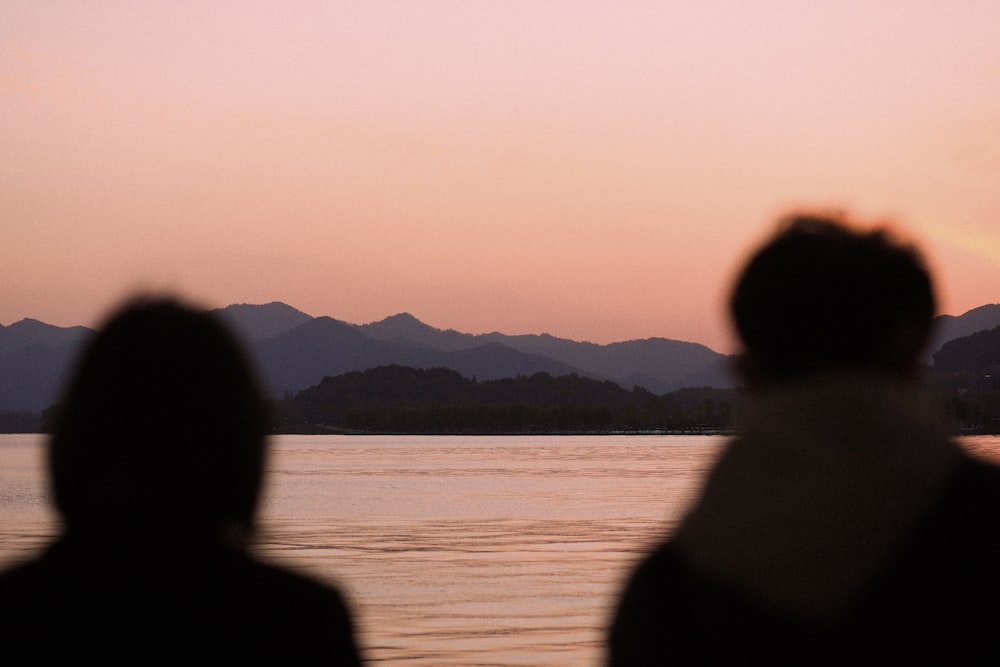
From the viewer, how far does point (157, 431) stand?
3020mm

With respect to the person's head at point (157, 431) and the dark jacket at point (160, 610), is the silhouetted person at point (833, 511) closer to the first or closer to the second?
the dark jacket at point (160, 610)

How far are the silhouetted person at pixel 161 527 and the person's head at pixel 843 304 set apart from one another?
1108 millimetres

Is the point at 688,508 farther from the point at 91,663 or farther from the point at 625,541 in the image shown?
the point at 625,541

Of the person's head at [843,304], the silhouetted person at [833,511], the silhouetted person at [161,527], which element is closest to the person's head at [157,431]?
the silhouetted person at [161,527]

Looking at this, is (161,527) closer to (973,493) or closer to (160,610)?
Answer: (160,610)

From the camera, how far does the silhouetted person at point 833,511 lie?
114 inches

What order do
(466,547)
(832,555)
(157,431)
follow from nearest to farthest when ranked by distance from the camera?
(832,555) → (157,431) → (466,547)

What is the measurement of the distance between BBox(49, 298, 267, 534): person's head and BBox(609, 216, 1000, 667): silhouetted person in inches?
34.8

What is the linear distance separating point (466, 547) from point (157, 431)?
39.5 m

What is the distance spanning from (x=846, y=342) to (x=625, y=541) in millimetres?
41302

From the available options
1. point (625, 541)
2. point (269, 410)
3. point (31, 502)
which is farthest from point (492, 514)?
point (269, 410)

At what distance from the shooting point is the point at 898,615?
2.90 m

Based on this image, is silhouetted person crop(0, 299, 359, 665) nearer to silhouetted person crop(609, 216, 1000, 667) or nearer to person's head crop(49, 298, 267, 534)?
person's head crop(49, 298, 267, 534)

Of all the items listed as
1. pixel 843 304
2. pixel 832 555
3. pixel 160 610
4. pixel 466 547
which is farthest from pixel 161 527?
pixel 466 547
